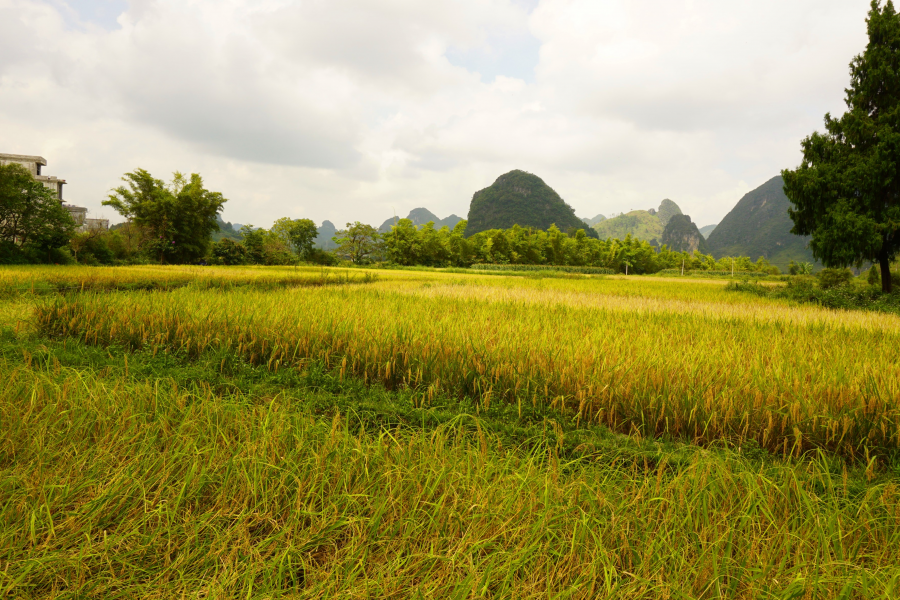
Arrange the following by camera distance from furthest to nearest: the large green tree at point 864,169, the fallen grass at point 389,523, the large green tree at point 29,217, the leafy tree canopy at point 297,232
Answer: the leafy tree canopy at point 297,232 → the large green tree at point 29,217 → the large green tree at point 864,169 → the fallen grass at point 389,523

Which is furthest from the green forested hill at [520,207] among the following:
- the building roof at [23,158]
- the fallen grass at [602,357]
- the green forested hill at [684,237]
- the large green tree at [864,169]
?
the fallen grass at [602,357]

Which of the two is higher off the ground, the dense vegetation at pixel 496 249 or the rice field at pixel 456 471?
the dense vegetation at pixel 496 249

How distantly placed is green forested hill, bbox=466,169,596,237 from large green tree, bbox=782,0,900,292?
110360 millimetres

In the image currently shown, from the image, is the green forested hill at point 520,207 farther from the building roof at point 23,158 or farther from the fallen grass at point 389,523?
the fallen grass at point 389,523

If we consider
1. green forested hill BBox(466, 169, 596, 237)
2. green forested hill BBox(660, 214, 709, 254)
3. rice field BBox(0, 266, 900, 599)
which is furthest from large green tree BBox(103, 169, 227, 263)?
green forested hill BBox(660, 214, 709, 254)

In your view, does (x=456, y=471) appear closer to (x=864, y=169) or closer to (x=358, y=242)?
(x=864, y=169)

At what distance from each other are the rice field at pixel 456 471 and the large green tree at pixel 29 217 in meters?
20.6

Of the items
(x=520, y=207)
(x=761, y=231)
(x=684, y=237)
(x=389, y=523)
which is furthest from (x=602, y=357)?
(x=761, y=231)

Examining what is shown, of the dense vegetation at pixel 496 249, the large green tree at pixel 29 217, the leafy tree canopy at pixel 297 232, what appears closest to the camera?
the large green tree at pixel 29 217

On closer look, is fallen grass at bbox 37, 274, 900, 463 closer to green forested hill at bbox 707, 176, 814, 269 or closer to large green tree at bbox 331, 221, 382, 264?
large green tree at bbox 331, 221, 382, 264

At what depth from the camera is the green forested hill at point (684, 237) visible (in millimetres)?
154262

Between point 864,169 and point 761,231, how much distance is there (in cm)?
18291

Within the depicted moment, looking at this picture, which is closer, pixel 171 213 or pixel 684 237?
pixel 171 213

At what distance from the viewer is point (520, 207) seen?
129 m
